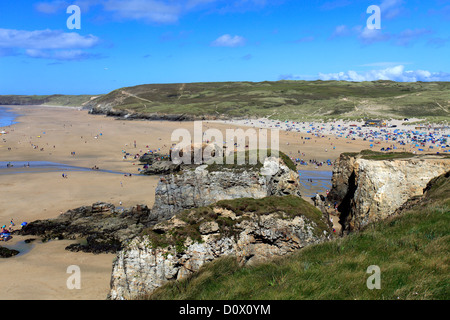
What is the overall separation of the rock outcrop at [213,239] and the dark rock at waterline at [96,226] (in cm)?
1142

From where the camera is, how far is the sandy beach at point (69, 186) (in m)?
17.9

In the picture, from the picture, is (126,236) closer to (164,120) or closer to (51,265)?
(51,265)

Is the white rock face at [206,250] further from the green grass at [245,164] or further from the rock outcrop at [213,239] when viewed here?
the green grass at [245,164]

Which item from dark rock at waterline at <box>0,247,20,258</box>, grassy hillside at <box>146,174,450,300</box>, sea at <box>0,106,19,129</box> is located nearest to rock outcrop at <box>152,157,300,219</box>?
dark rock at waterline at <box>0,247,20,258</box>

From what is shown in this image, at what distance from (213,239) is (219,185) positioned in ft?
38.6

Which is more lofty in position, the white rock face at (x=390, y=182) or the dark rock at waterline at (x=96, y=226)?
the white rock face at (x=390, y=182)

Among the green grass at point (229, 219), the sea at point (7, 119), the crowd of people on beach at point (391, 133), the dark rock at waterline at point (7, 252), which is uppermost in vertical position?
the sea at point (7, 119)

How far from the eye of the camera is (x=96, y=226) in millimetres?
25844

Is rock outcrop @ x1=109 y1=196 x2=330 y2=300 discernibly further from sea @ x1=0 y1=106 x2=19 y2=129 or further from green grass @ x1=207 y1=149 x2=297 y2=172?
sea @ x1=0 y1=106 x2=19 y2=129

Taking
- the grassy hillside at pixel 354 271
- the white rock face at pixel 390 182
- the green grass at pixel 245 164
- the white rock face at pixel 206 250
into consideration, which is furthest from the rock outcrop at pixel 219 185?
the grassy hillside at pixel 354 271

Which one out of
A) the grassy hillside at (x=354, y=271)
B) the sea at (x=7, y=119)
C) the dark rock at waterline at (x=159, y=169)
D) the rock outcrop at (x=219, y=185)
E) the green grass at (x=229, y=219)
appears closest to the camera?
the grassy hillside at (x=354, y=271)

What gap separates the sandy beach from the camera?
58.9ft

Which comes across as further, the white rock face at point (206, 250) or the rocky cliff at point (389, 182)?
the rocky cliff at point (389, 182)
